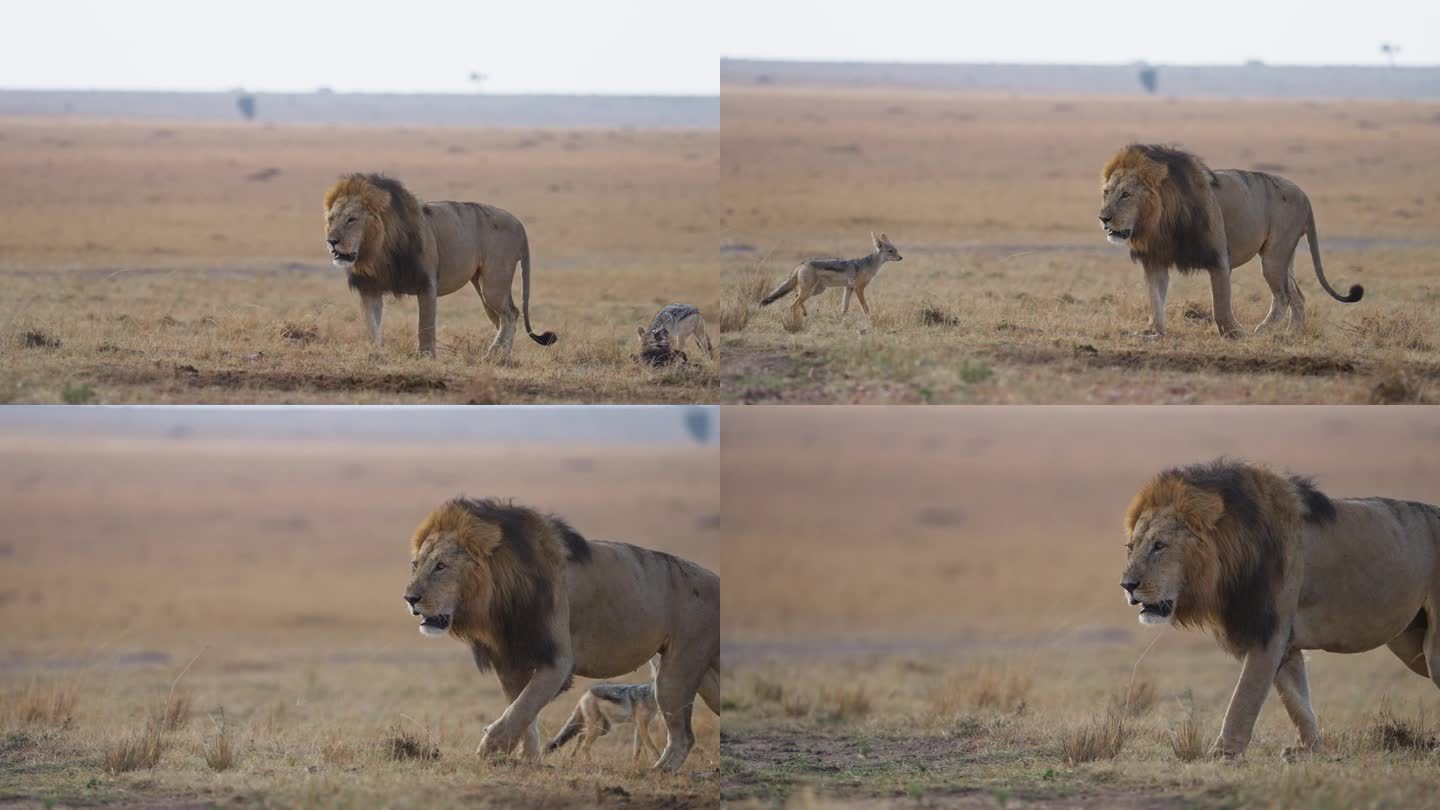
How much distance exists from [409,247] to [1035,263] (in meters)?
9.02

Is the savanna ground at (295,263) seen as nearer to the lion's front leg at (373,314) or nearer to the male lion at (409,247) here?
the lion's front leg at (373,314)

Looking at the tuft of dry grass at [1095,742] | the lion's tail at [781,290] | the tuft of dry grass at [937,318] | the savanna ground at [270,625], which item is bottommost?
the savanna ground at [270,625]

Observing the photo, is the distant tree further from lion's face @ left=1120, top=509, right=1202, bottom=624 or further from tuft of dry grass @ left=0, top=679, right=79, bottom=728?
lion's face @ left=1120, top=509, right=1202, bottom=624

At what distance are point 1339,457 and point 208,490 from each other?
67.5ft

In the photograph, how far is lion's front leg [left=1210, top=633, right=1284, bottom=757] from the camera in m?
8.45

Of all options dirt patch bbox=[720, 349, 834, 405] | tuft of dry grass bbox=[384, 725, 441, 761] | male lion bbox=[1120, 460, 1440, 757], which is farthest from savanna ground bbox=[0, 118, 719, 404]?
→ male lion bbox=[1120, 460, 1440, 757]

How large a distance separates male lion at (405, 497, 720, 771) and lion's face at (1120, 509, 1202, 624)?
2.26 m

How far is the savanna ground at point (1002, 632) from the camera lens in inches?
336

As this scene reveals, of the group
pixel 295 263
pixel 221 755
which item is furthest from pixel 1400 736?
pixel 295 263

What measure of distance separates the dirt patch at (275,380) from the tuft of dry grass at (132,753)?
229 cm

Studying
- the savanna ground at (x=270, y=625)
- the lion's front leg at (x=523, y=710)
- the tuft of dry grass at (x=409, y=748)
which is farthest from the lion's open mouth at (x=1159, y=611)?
the tuft of dry grass at (x=409, y=748)

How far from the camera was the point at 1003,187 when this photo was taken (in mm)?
36875

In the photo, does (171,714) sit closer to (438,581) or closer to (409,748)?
(409,748)

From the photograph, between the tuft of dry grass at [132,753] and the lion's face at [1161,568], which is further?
the tuft of dry grass at [132,753]
